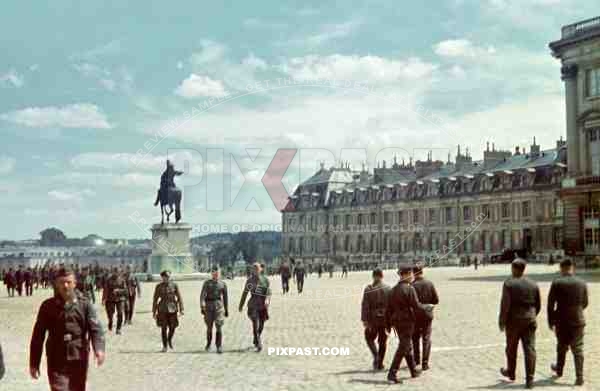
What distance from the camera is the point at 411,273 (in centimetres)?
1216

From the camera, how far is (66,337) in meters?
8.30

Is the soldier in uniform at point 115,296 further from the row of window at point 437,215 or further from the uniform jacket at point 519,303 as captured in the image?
the row of window at point 437,215

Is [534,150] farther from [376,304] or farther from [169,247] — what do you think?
[376,304]

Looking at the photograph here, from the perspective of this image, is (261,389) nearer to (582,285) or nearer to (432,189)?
(582,285)

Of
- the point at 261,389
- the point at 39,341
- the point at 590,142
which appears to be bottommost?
the point at 261,389

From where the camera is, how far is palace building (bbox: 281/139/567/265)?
3219 inches

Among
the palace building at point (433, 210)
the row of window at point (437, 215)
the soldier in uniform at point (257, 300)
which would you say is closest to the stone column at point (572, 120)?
the palace building at point (433, 210)

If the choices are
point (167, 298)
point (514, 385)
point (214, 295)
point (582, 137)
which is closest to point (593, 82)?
point (582, 137)

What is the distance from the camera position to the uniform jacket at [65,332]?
8.30 meters

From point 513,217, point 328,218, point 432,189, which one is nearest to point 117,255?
point 328,218

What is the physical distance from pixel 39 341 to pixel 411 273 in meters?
5.56

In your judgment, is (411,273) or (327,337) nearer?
(411,273)

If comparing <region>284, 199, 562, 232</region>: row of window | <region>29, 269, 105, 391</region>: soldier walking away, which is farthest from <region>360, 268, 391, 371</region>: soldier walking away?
<region>284, 199, 562, 232</region>: row of window

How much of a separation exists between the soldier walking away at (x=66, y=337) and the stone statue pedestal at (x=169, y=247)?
121 ft
